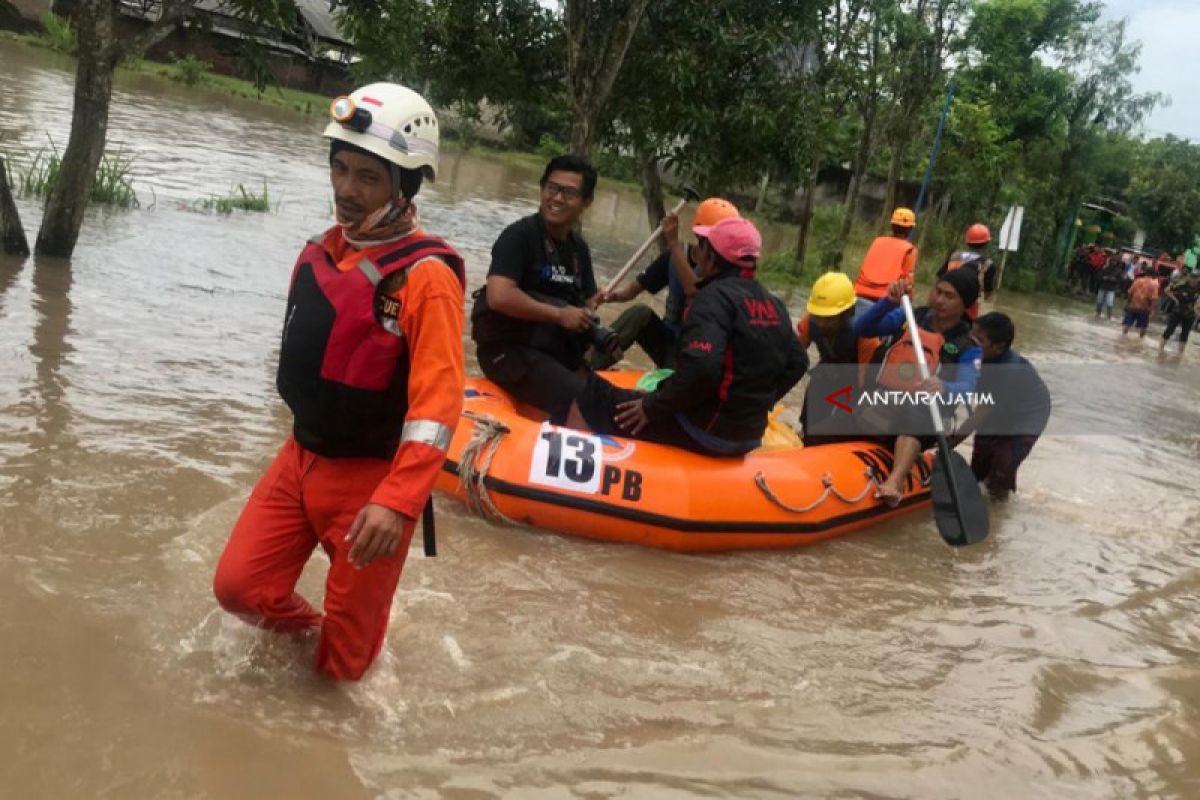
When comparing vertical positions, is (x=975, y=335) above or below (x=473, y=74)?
below

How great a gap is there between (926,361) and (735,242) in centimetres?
173

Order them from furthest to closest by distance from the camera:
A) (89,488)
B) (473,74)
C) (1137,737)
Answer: (473,74)
(89,488)
(1137,737)

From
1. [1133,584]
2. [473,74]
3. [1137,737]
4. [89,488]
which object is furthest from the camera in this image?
[473,74]

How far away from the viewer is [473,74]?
13.5m

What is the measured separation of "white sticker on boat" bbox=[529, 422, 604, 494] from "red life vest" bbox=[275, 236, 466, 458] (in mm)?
2084

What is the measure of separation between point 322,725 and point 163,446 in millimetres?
2443

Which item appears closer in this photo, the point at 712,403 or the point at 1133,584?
the point at 712,403

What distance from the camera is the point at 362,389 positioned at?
2852mm

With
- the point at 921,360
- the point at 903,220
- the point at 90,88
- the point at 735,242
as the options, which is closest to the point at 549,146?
the point at 903,220

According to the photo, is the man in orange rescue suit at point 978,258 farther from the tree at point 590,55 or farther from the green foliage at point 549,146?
the green foliage at point 549,146

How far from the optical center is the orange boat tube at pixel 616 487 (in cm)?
502

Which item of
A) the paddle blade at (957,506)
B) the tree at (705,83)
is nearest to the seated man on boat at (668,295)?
the paddle blade at (957,506)

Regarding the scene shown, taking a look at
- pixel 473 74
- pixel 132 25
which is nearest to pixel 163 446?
pixel 473 74

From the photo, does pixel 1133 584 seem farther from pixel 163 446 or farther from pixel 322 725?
pixel 163 446
